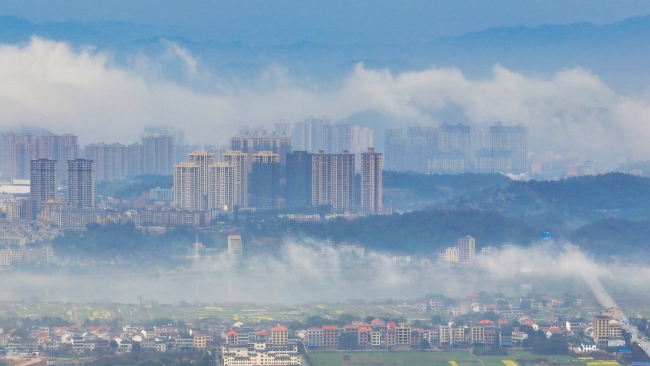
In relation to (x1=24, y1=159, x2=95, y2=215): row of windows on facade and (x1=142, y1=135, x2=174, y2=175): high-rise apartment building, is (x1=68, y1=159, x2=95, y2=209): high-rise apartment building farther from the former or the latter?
(x1=142, y1=135, x2=174, y2=175): high-rise apartment building

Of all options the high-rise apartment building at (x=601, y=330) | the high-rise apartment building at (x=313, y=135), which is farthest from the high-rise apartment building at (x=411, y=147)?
the high-rise apartment building at (x=601, y=330)

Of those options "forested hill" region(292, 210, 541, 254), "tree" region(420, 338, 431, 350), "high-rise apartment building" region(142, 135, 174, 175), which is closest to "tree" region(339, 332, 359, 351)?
"tree" region(420, 338, 431, 350)

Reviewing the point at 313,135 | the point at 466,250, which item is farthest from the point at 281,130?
the point at 466,250

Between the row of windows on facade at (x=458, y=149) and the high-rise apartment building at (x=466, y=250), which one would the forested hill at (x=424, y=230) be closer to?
the high-rise apartment building at (x=466, y=250)

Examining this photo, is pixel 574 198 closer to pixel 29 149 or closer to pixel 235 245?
pixel 235 245

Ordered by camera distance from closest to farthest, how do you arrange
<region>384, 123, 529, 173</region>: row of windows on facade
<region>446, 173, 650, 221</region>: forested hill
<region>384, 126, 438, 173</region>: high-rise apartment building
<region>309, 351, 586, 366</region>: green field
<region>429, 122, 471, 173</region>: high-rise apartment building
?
<region>309, 351, 586, 366</region>: green field → <region>446, 173, 650, 221</region>: forested hill → <region>384, 126, 438, 173</region>: high-rise apartment building → <region>384, 123, 529, 173</region>: row of windows on facade → <region>429, 122, 471, 173</region>: high-rise apartment building
